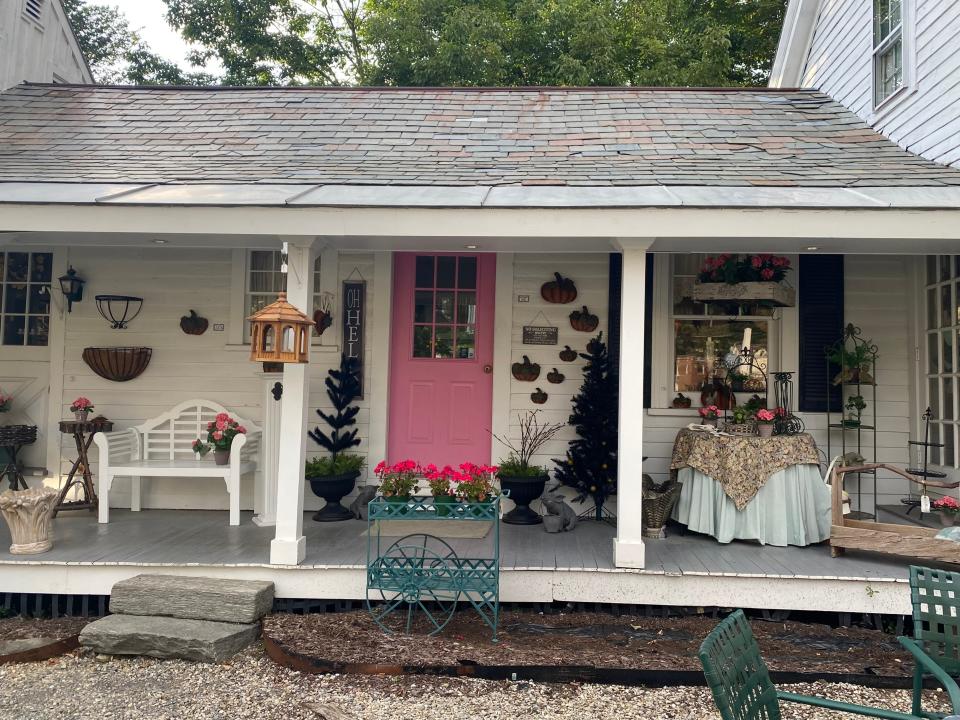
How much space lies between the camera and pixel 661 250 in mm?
4551

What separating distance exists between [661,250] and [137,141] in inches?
170

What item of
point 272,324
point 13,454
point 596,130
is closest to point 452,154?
point 596,130

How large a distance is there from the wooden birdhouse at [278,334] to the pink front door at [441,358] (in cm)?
200

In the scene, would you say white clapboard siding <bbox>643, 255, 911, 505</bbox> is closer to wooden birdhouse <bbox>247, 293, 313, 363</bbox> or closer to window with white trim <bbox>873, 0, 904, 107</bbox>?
window with white trim <bbox>873, 0, 904, 107</bbox>

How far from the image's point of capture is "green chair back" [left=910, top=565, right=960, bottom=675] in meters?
2.62

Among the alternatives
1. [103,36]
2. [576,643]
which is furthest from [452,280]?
[103,36]

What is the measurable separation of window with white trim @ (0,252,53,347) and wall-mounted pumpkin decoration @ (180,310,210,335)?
1212 millimetres

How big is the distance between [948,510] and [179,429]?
18.6 feet

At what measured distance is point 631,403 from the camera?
4.25 m

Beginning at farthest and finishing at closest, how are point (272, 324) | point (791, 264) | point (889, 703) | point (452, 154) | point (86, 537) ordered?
1. point (791, 264)
2. point (452, 154)
3. point (86, 537)
4. point (272, 324)
5. point (889, 703)

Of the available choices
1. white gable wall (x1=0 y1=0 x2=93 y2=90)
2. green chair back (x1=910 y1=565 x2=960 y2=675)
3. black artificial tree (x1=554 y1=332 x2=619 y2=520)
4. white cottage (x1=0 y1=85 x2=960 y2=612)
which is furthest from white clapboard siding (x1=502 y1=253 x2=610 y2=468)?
white gable wall (x1=0 y1=0 x2=93 y2=90)

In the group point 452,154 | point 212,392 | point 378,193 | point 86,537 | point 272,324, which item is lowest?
point 86,537

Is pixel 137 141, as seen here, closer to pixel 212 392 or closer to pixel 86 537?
pixel 212 392

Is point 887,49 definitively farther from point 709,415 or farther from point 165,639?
point 165,639
